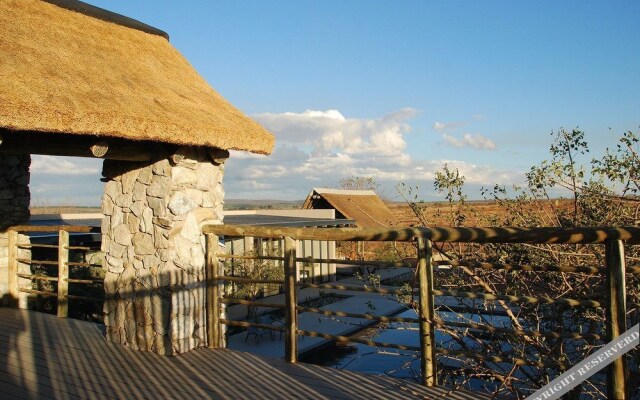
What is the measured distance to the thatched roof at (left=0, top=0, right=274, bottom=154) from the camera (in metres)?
4.10

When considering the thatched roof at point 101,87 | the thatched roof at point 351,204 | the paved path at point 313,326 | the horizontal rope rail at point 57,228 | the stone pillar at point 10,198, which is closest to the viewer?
the thatched roof at point 101,87

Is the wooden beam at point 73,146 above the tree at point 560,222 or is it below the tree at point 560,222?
above

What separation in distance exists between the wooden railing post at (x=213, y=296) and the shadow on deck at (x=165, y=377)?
0.14 meters

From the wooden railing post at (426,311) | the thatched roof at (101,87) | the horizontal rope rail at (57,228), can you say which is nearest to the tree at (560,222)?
the wooden railing post at (426,311)

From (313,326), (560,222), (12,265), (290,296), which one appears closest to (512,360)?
(290,296)

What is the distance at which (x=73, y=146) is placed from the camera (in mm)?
4867

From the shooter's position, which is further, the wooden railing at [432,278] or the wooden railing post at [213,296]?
the wooden railing post at [213,296]

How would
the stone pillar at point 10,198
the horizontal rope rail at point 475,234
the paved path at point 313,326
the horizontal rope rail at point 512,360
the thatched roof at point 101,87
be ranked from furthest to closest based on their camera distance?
the paved path at point 313,326
the stone pillar at point 10,198
the thatched roof at point 101,87
the horizontal rope rail at point 512,360
the horizontal rope rail at point 475,234

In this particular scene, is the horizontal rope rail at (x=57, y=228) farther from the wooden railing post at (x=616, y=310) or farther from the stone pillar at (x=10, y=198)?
the wooden railing post at (x=616, y=310)

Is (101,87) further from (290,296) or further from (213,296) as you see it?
(290,296)

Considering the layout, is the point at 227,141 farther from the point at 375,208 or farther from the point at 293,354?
the point at 375,208

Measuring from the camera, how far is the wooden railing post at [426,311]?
3.69 metres

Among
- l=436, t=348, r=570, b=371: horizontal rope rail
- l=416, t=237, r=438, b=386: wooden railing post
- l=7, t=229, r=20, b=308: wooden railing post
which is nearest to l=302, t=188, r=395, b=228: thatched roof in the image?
l=7, t=229, r=20, b=308: wooden railing post

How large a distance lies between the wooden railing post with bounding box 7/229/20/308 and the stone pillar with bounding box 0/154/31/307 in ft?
0.13
